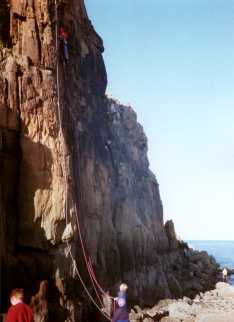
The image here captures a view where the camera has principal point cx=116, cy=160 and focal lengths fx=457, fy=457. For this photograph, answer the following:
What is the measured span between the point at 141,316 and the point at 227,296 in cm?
1676

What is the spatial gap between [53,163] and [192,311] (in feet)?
52.1

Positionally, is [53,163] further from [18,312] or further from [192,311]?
[192,311]

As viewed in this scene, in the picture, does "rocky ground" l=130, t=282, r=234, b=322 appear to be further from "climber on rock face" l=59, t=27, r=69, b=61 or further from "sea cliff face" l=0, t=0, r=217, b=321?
"climber on rock face" l=59, t=27, r=69, b=61

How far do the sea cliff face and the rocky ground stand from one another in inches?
87.3

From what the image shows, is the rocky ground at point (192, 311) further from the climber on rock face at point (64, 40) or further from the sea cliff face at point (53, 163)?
the climber on rock face at point (64, 40)

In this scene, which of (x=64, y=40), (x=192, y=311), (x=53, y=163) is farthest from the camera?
(x=192, y=311)

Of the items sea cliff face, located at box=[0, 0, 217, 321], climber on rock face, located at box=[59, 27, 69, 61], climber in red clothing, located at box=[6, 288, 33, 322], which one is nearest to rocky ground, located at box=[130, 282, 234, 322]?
sea cliff face, located at box=[0, 0, 217, 321]

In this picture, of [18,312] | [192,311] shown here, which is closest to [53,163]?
[18,312]

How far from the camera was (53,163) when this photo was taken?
69.6 ft

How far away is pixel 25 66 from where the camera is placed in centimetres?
2188

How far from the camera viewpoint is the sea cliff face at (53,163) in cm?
2017

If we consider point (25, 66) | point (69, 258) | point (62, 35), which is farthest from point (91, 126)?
point (69, 258)

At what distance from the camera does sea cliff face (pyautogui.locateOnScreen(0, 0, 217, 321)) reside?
2017 cm

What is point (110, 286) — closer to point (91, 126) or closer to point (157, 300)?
point (157, 300)
